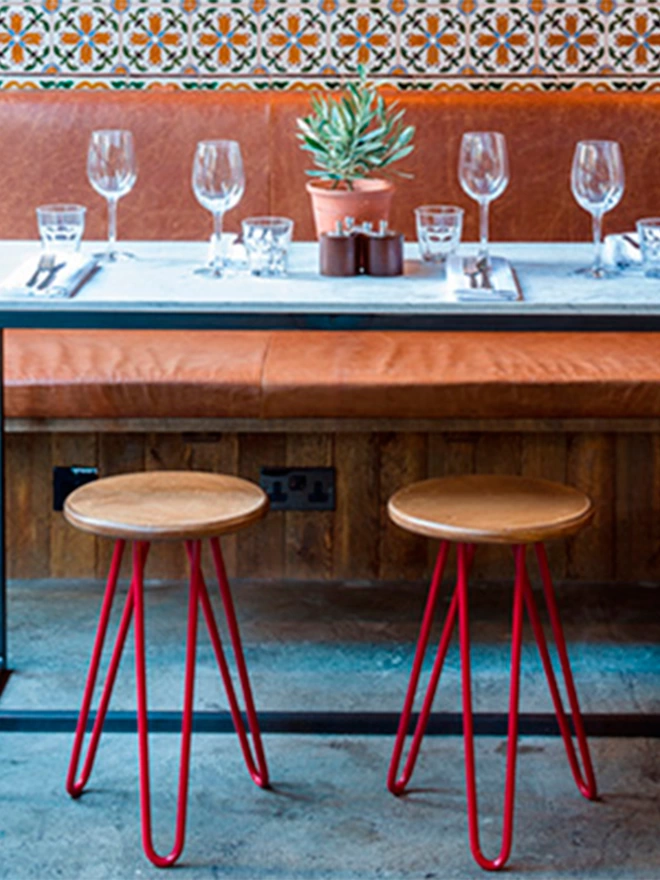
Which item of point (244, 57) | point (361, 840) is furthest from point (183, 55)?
point (361, 840)

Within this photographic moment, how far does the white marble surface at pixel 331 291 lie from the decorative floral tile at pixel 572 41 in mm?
1159

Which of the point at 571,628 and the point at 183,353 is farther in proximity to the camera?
the point at 183,353

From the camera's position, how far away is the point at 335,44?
414 cm

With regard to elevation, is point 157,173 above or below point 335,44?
below

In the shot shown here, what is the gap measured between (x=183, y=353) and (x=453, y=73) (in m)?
1.06

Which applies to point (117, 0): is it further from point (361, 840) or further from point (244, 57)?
point (361, 840)

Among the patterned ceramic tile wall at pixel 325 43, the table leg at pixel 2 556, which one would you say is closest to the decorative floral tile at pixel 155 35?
the patterned ceramic tile wall at pixel 325 43

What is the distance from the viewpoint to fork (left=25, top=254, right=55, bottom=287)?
2.79m

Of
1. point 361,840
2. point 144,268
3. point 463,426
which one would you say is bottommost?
point 361,840

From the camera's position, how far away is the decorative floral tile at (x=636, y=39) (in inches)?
161

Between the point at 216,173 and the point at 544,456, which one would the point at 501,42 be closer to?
the point at 544,456

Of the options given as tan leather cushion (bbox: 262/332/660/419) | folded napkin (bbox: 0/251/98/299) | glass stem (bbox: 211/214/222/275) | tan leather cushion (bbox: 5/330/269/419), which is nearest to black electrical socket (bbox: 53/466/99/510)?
tan leather cushion (bbox: 5/330/269/419)

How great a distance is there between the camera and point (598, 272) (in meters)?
2.93

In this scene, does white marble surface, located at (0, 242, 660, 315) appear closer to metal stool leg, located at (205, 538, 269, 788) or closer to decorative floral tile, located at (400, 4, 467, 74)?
metal stool leg, located at (205, 538, 269, 788)
